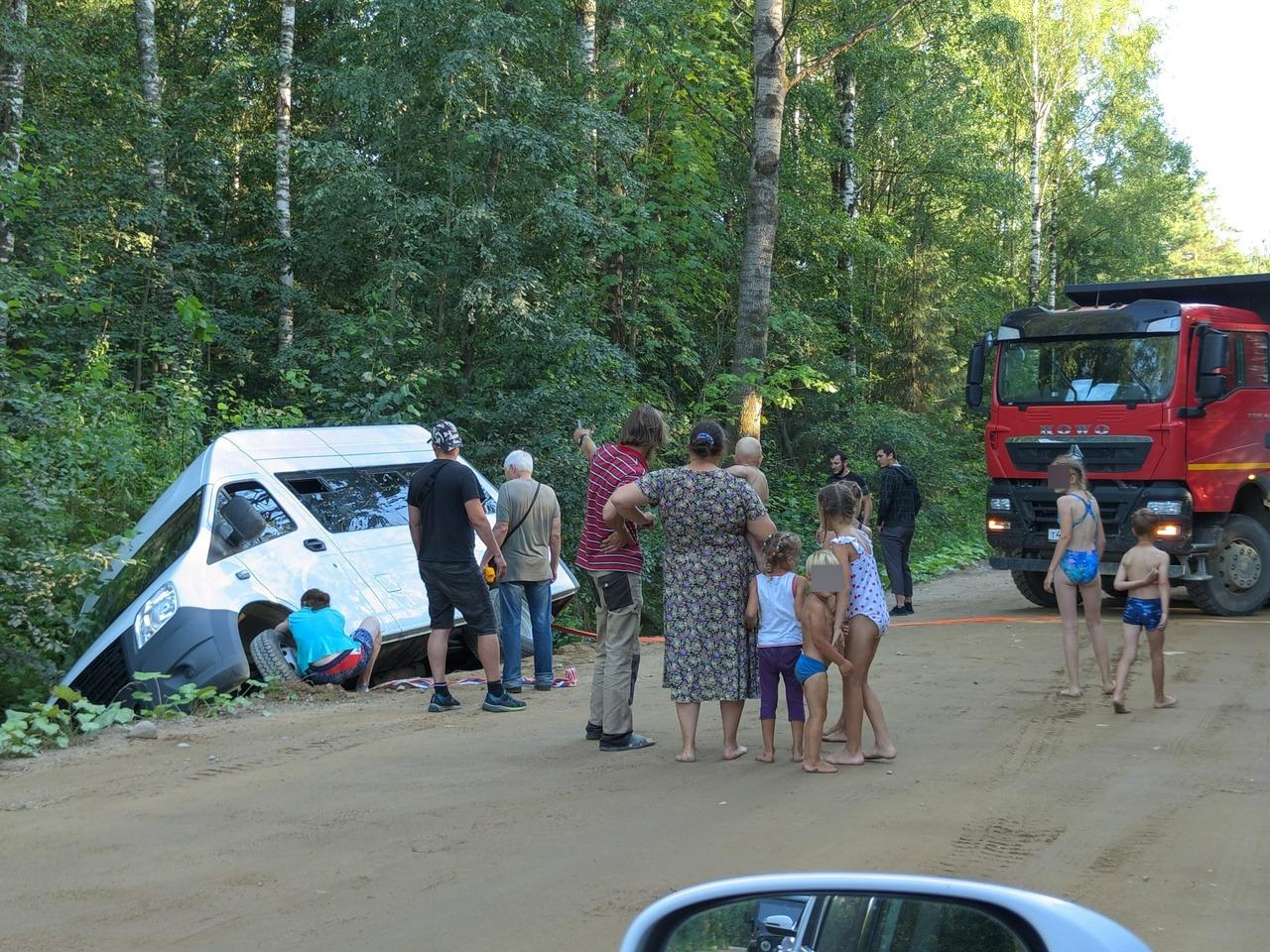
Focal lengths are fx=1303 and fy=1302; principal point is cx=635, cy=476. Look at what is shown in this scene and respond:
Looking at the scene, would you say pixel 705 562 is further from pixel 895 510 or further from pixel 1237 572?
pixel 1237 572

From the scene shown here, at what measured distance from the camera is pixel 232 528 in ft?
32.3

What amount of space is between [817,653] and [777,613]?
31cm

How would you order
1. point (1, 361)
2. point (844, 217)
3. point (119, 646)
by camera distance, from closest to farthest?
point (119, 646) → point (1, 361) → point (844, 217)

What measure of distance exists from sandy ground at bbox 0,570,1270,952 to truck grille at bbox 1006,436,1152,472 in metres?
4.38

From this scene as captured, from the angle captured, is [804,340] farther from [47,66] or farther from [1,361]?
[1,361]

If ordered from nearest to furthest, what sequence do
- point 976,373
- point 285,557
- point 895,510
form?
point 285,557, point 895,510, point 976,373

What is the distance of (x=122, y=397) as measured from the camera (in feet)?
45.4

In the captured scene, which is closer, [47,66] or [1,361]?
[1,361]

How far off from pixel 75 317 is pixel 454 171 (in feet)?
20.6

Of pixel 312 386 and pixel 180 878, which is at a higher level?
pixel 312 386

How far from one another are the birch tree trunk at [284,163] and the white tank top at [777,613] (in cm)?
1334

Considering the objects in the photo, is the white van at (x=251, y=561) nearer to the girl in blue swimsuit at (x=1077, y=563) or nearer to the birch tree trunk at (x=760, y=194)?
the girl in blue swimsuit at (x=1077, y=563)

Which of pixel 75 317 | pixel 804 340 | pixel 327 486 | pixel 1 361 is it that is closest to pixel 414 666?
pixel 327 486

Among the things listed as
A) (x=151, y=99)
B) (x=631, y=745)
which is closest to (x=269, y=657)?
(x=631, y=745)
